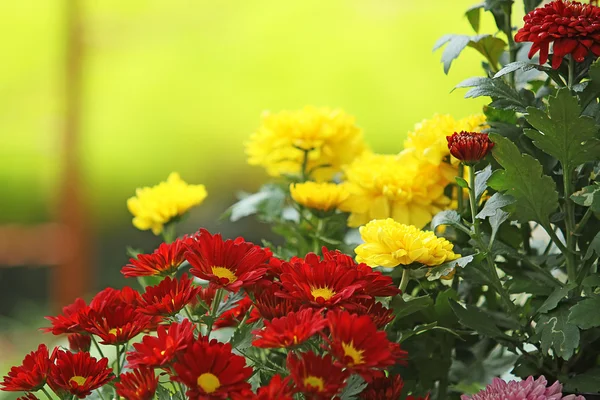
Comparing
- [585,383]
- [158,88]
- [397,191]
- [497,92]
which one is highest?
[497,92]

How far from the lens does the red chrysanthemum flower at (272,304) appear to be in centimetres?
51

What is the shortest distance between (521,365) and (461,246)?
0.12m

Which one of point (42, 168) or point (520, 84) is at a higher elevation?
point (520, 84)

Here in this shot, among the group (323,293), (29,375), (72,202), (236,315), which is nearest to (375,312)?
(323,293)

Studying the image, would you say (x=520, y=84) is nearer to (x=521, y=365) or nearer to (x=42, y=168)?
(x=521, y=365)

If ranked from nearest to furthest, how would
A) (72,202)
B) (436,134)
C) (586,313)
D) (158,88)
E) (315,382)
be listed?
(315,382) → (586,313) → (436,134) → (72,202) → (158,88)

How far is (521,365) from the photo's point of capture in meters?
0.61

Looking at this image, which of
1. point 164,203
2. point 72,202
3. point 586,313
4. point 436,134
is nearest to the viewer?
point 586,313

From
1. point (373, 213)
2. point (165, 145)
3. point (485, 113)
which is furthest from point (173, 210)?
point (165, 145)

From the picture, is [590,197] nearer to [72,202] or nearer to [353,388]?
[353,388]

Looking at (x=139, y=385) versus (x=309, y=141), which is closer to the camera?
(x=139, y=385)

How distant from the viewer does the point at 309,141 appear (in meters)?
0.81

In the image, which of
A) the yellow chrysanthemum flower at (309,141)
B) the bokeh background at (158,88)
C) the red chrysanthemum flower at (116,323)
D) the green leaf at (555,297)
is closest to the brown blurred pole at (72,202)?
the bokeh background at (158,88)

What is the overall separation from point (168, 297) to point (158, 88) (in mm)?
2796
